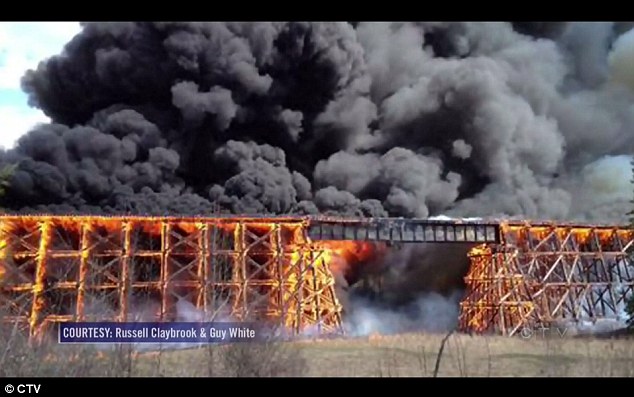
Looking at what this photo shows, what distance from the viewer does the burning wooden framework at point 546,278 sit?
3073 centimetres

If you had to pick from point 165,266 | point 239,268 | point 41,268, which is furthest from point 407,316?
point 41,268

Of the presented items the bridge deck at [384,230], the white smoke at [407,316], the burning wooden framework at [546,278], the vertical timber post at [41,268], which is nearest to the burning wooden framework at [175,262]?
the vertical timber post at [41,268]

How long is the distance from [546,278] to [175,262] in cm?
1761

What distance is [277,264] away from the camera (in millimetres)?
28516

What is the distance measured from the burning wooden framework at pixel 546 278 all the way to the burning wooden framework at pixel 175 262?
7787 millimetres

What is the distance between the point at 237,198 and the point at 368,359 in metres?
21.0

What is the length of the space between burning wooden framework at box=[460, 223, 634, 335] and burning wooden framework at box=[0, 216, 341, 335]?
779 cm

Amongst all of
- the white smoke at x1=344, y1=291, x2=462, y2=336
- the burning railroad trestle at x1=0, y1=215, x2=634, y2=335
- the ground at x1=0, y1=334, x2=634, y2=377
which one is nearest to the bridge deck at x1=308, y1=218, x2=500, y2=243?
the burning railroad trestle at x1=0, y1=215, x2=634, y2=335

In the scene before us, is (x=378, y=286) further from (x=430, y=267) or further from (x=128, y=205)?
(x=128, y=205)

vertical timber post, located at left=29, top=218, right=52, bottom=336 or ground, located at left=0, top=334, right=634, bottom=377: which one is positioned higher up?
vertical timber post, located at left=29, top=218, right=52, bottom=336

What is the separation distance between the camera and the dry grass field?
1185 cm

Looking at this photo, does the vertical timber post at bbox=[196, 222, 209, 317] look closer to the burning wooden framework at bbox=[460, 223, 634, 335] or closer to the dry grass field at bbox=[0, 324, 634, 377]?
the dry grass field at bbox=[0, 324, 634, 377]

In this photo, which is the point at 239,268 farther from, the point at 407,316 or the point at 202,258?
the point at 407,316
